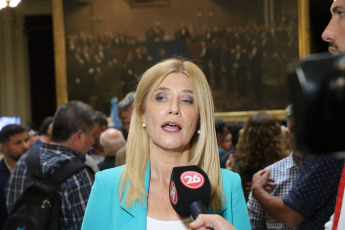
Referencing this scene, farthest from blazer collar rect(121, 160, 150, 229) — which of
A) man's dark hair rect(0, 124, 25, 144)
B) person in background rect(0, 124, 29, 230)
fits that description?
man's dark hair rect(0, 124, 25, 144)

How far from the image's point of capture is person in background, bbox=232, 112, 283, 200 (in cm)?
399

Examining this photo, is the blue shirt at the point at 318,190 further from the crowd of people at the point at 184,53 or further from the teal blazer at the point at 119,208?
the crowd of people at the point at 184,53

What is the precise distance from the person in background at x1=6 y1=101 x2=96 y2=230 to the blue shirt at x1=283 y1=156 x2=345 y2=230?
1.31m

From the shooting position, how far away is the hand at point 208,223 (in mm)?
1571

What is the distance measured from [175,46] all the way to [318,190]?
11220mm

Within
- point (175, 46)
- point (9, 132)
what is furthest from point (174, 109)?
point (175, 46)

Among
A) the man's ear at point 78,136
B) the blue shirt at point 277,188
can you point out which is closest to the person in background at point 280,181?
the blue shirt at point 277,188

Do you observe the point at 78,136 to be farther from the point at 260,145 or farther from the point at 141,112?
the point at 141,112

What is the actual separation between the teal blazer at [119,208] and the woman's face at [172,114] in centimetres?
17

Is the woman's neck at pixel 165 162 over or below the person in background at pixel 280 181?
over

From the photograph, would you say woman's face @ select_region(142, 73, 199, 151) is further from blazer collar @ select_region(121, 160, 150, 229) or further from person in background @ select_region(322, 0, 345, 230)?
person in background @ select_region(322, 0, 345, 230)

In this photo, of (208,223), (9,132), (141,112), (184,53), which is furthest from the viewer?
(184,53)

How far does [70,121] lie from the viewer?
12.6 ft

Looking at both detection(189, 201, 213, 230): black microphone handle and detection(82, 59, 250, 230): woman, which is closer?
detection(189, 201, 213, 230): black microphone handle
